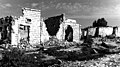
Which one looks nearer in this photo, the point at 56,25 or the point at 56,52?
the point at 56,52

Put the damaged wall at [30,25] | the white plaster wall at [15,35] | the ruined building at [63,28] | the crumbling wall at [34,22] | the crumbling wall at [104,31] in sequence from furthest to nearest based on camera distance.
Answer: the crumbling wall at [104,31] → the ruined building at [63,28] → the crumbling wall at [34,22] → the damaged wall at [30,25] → the white plaster wall at [15,35]

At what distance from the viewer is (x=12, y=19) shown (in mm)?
20859

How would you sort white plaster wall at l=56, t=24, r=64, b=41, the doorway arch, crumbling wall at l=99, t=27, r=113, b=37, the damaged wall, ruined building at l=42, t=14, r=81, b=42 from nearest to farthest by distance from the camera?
the damaged wall → white plaster wall at l=56, t=24, r=64, b=41 → ruined building at l=42, t=14, r=81, b=42 → the doorway arch → crumbling wall at l=99, t=27, r=113, b=37

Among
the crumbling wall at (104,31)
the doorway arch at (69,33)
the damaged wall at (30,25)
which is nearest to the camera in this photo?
the damaged wall at (30,25)

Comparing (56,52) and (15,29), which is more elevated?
(15,29)

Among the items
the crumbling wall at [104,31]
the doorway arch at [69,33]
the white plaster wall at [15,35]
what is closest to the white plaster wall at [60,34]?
the doorway arch at [69,33]

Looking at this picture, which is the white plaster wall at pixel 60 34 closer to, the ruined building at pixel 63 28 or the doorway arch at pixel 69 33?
the ruined building at pixel 63 28

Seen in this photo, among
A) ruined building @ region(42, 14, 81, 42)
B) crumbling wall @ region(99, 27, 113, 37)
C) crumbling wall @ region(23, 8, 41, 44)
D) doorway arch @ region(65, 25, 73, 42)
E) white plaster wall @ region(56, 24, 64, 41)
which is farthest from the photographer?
crumbling wall @ region(99, 27, 113, 37)

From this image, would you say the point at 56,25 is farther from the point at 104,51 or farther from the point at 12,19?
the point at 104,51

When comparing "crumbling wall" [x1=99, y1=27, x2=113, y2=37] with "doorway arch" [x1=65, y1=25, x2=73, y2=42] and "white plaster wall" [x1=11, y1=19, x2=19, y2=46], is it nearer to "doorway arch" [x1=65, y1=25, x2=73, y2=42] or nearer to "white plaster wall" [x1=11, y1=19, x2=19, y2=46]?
"doorway arch" [x1=65, y1=25, x2=73, y2=42]

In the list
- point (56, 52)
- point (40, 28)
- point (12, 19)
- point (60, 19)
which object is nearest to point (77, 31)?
point (60, 19)

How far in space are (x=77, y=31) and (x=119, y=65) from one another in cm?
1928

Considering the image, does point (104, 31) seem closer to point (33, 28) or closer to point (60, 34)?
point (60, 34)

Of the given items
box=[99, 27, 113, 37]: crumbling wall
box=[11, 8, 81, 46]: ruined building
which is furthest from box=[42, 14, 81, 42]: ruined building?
box=[99, 27, 113, 37]: crumbling wall
